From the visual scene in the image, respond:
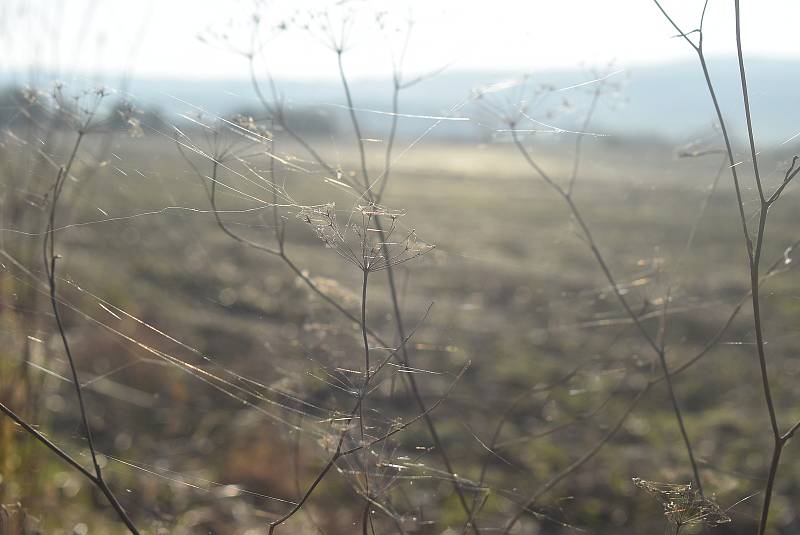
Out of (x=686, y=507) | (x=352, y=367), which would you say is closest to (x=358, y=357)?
(x=352, y=367)

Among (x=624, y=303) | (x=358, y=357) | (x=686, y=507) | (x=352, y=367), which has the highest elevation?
(x=624, y=303)

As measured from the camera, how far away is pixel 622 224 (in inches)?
635

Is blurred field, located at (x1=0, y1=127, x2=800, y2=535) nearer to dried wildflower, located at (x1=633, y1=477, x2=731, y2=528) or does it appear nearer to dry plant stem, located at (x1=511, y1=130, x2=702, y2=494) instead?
dry plant stem, located at (x1=511, y1=130, x2=702, y2=494)

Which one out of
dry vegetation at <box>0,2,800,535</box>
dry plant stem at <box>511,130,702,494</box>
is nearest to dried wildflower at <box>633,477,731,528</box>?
dry vegetation at <box>0,2,800,535</box>

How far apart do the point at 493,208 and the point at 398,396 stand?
15.1 metres

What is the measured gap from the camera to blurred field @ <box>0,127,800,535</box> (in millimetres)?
2121

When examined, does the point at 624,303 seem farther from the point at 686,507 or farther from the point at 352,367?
the point at 352,367

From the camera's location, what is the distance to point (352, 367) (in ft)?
10.5

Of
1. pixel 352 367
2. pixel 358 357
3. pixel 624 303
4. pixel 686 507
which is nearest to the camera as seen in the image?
pixel 686 507

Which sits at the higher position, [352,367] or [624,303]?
[624,303]

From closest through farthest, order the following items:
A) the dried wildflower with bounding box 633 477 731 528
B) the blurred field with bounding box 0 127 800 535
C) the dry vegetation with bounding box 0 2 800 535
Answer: the dried wildflower with bounding box 633 477 731 528 → the dry vegetation with bounding box 0 2 800 535 → the blurred field with bounding box 0 127 800 535

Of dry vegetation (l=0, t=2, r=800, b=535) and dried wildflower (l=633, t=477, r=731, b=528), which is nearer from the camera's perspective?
dried wildflower (l=633, t=477, r=731, b=528)

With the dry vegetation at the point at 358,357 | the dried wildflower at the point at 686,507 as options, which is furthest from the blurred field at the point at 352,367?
the dried wildflower at the point at 686,507

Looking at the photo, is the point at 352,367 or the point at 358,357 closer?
the point at 352,367
